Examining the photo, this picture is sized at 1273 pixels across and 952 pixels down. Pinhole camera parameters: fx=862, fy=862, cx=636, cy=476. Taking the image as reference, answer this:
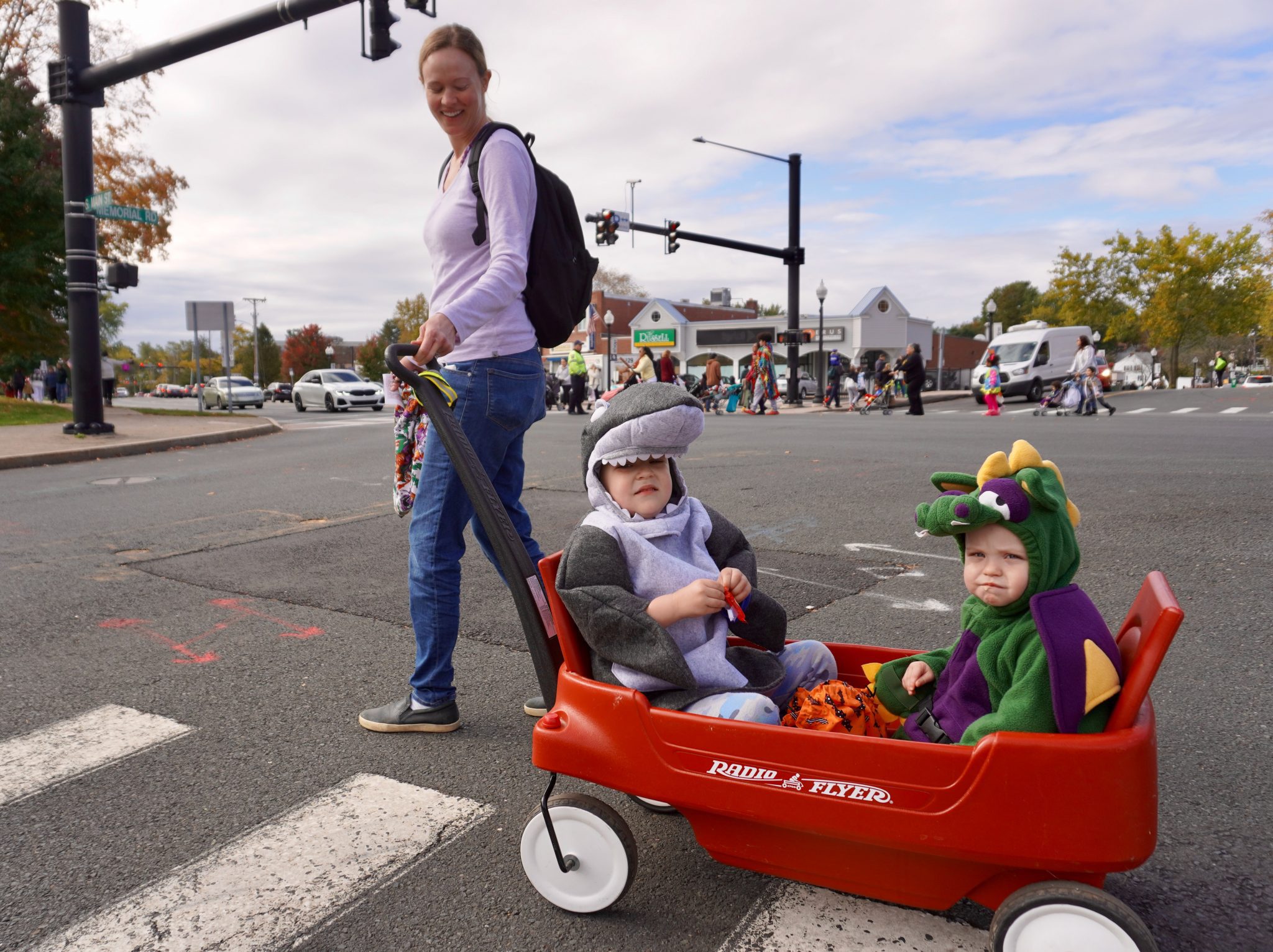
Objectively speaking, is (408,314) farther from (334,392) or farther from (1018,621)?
(1018,621)

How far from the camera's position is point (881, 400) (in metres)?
26.0

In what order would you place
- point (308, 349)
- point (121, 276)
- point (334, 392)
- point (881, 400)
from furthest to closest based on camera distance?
point (308, 349)
point (334, 392)
point (881, 400)
point (121, 276)

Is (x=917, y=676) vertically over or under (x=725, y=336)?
under

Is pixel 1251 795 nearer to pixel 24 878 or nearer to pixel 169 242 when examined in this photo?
pixel 24 878

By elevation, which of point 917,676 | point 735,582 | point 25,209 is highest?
point 25,209

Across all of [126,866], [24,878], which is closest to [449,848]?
[126,866]

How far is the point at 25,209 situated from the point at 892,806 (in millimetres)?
20872

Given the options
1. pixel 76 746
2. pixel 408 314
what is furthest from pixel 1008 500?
pixel 408 314

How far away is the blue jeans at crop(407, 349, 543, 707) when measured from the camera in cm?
277

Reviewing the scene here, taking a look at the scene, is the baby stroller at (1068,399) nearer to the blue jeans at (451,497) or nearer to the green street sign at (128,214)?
the green street sign at (128,214)

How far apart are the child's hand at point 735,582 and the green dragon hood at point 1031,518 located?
1.52ft

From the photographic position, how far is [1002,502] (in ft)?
5.99

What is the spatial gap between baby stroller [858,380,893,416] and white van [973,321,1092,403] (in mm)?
3924

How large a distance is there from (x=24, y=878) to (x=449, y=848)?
1010 millimetres
